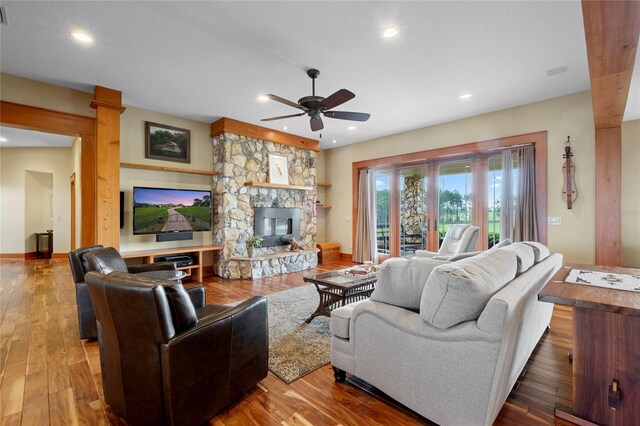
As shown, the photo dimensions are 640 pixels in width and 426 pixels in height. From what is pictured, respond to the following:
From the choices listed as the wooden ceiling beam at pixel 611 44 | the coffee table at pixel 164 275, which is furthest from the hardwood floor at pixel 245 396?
the wooden ceiling beam at pixel 611 44

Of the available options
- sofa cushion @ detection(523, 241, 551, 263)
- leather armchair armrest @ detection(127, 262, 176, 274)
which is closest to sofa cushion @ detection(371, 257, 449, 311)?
sofa cushion @ detection(523, 241, 551, 263)

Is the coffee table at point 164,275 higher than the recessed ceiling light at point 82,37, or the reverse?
the recessed ceiling light at point 82,37

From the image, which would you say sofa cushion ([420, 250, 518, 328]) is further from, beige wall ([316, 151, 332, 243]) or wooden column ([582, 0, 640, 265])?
beige wall ([316, 151, 332, 243])

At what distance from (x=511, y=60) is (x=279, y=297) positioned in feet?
13.4

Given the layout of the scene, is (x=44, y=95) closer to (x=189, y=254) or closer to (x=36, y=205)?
(x=189, y=254)

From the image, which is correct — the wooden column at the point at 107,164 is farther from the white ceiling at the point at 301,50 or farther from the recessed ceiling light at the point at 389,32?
the recessed ceiling light at the point at 389,32

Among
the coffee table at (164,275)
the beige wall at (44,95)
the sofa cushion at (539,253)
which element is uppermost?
the beige wall at (44,95)

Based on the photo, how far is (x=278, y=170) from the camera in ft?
20.6

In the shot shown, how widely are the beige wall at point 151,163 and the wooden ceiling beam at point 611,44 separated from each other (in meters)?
5.50

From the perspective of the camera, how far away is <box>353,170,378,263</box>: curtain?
694 cm

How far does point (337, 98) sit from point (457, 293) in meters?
2.38

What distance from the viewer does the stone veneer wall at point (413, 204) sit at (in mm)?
6258

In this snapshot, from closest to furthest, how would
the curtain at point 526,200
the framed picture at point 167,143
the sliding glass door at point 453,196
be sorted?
1. the curtain at point 526,200
2. the framed picture at point 167,143
3. the sliding glass door at point 453,196

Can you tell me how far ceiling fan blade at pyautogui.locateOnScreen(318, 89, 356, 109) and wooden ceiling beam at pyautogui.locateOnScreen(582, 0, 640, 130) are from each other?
179 cm
